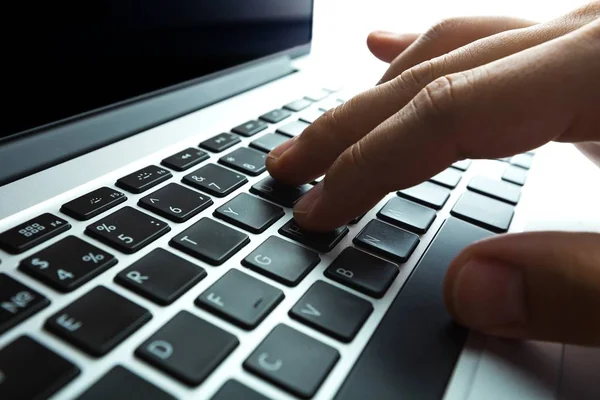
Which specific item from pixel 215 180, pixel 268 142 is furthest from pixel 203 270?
pixel 268 142

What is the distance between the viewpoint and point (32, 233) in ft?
1.05

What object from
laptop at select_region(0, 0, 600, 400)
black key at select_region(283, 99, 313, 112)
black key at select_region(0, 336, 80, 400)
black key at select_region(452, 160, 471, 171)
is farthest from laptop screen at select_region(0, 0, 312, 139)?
black key at select_region(452, 160, 471, 171)

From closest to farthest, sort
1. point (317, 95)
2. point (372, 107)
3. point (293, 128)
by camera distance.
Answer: point (372, 107) → point (293, 128) → point (317, 95)

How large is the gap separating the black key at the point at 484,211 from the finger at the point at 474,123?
3.4 inches

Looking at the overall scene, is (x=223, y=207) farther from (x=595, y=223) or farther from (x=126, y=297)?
(x=595, y=223)

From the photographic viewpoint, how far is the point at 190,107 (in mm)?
560

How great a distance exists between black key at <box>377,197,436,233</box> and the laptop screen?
Answer: 30 centimetres

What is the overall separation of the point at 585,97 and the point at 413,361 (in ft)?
0.71

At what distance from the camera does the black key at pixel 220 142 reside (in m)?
0.48

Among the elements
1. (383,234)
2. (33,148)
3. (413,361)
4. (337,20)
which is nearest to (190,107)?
(33,148)

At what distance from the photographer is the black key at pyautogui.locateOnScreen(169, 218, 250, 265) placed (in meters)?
0.33

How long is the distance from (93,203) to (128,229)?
0.15 feet

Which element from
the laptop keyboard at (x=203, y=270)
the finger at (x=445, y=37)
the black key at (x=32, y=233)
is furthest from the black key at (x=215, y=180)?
the finger at (x=445, y=37)

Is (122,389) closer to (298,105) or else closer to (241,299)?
(241,299)
